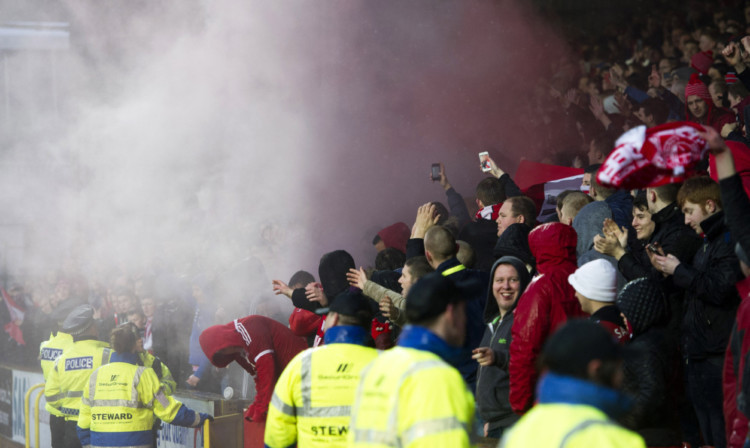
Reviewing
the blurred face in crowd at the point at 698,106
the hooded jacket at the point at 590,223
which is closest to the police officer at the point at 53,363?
the hooded jacket at the point at 590,223

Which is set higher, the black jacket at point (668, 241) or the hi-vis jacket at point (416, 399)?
the black jacket at point (668, 241)

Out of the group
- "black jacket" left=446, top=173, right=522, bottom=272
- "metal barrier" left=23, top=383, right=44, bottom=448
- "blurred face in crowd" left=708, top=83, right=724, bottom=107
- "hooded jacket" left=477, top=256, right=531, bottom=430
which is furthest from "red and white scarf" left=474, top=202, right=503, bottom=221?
"metal barrier" left=23, top=383, right=44, bottom=448

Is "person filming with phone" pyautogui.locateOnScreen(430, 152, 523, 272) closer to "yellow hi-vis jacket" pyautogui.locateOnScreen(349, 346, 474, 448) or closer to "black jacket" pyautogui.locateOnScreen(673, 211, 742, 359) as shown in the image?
"black jacket" pyautogui.locateOnScreen(673, 211, 742, 359)

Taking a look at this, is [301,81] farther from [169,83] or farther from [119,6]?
[119,6]

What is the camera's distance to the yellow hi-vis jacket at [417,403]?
2.13m

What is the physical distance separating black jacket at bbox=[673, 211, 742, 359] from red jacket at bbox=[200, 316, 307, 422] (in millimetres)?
2665

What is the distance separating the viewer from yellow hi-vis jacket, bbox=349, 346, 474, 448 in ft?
6.98

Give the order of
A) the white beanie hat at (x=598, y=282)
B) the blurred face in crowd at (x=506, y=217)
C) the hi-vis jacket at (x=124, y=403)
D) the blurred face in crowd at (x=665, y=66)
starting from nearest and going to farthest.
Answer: the white beanie hat at (x=598, y=282) < the blurred face in crowd at (x=506, y=217) < the hi-vis jacket at (x=124, y=403) < the blurred face in crowd at (x=665, y=66)

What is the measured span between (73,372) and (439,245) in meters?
3.73

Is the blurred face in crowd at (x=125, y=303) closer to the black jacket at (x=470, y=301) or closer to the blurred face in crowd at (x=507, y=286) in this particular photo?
the black jacket at (x=470, y=301)

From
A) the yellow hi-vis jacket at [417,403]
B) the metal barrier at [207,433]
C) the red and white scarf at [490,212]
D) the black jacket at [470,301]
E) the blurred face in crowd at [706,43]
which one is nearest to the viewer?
the yellow hi-vis jacket at [417,403]

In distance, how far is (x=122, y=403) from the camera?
5.48 m

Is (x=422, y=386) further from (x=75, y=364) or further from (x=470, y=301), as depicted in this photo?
(x=75, y=364)

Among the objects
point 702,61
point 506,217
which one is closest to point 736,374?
point 506,217
